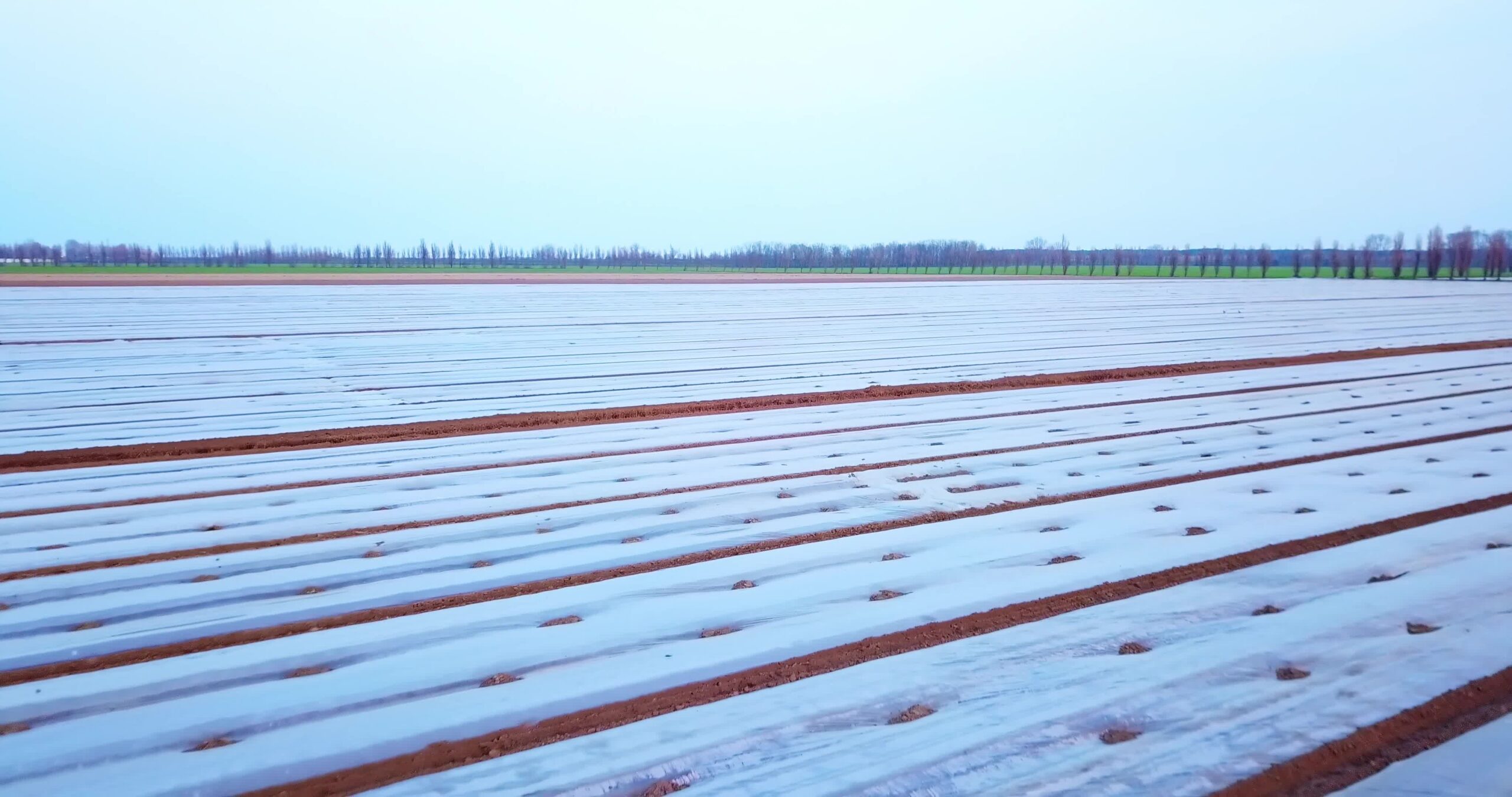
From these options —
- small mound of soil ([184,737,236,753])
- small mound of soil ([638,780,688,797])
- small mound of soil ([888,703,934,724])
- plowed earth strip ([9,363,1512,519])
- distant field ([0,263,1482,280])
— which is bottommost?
small mound of soil ([184,737,236,753])

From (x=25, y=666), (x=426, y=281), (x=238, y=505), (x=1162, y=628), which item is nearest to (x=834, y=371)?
(x=238, y=505)

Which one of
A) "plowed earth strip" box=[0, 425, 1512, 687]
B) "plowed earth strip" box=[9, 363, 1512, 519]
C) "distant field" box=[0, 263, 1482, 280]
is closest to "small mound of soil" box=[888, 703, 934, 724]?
"plowed earth strip" box=[0, 425, 1512, 687]

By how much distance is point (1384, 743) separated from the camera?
2.92 metres

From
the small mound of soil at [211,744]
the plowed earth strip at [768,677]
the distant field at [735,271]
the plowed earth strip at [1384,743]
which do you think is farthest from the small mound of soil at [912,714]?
the distant field at [735,271]

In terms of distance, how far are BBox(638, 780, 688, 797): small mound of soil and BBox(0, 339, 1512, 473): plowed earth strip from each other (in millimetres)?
5544

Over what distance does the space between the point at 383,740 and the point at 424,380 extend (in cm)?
841

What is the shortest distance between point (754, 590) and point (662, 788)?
1.56 m

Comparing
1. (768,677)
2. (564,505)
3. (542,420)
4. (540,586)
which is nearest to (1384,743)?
(768,677)

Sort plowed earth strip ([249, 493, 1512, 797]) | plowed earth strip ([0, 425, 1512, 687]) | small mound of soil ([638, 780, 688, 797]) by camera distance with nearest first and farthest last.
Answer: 1. small mound of soil ([638, 780, 688, 797])
2. plowed earth strip ([249, 493, 1512, 797])
3. plowed earth strip ([0, 425, 1512, 687])

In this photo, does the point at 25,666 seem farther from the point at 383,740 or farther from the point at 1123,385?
the point at 1123,385

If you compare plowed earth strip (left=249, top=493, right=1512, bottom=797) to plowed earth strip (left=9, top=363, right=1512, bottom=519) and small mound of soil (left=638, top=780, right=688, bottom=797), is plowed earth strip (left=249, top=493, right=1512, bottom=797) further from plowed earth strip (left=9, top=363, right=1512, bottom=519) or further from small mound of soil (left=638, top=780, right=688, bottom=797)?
plowed earth strip (left=9, top=363, right=1512, bottom=519)

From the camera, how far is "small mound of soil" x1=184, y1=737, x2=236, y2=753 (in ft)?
9.75

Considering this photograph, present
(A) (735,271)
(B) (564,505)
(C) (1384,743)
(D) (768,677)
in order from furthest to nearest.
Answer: (A) (735,271) < (B) (564,505) < (D) (768,677) < (C) (1384,743)

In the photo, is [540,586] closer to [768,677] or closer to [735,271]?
[768,677]
